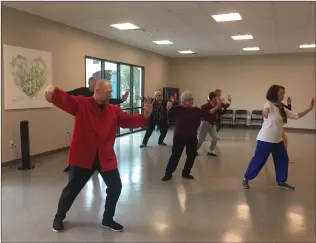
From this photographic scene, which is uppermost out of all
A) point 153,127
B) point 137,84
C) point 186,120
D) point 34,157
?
point 137,84

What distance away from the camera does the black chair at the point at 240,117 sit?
12.5m

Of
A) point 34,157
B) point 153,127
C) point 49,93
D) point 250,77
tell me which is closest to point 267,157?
point 49,93

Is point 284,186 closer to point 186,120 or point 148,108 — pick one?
point 186,120

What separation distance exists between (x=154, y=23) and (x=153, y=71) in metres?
5.12

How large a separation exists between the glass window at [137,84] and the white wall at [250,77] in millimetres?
2862

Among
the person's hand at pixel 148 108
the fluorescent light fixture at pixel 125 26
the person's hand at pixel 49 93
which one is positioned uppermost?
the fluorescent light fixture at pixel 125 26

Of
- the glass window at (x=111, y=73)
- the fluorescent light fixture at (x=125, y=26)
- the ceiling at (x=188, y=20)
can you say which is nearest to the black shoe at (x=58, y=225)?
the ceiling at (x=188, y=20)

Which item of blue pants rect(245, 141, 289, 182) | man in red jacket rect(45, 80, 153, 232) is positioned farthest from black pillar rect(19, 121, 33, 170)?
blue pants rect(245, 141, 289, 182)

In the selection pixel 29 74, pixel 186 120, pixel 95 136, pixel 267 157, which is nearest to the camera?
pixel 95 136

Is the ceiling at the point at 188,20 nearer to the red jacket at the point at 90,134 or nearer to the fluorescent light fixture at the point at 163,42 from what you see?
the fluorescent light fixture at the point at 163,42

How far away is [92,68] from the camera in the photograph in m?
8.17

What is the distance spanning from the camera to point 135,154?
664 centimetres

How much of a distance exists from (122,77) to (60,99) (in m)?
7.29

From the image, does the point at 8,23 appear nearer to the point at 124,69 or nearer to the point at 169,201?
the point at 169,201
